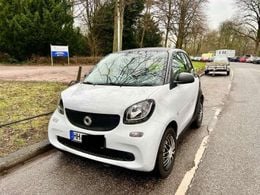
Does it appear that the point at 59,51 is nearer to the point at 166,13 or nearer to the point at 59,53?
the point at 59,53

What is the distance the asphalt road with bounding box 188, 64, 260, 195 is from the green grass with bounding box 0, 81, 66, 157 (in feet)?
9.20

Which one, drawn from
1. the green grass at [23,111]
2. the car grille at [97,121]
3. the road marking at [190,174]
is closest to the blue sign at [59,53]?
the green grass at [23,111]

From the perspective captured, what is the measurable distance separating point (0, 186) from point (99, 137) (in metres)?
1.40

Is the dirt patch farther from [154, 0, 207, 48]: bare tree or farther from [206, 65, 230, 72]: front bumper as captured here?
[154, 0, 207, 48]: bare tree

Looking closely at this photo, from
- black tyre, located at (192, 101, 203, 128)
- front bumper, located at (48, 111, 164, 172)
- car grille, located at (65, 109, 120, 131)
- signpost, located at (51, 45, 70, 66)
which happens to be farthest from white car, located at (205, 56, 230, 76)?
car grille, located at (65, 109, 120, 131)

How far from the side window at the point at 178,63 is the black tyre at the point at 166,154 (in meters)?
1.14

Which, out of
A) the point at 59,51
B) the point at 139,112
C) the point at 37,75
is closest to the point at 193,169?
the point at 139,112

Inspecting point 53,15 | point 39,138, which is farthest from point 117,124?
point 53,15

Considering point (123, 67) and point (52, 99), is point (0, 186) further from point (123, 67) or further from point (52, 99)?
point (52, 99)

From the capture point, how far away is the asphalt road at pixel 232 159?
321 centimetres

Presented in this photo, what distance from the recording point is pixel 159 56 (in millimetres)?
4277

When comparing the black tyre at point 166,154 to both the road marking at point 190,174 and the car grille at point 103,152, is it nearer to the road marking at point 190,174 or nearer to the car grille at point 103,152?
the road marking at point 190,174

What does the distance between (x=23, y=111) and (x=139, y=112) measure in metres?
3.92

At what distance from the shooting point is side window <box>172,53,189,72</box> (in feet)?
13.8
